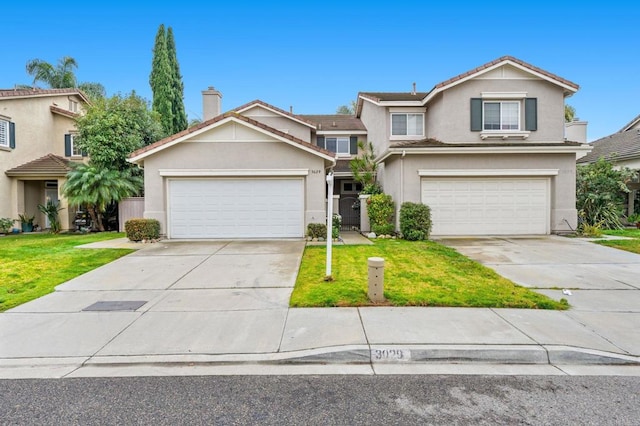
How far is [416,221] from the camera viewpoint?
13414mm

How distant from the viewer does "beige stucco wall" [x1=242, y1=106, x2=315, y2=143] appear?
20.3 m

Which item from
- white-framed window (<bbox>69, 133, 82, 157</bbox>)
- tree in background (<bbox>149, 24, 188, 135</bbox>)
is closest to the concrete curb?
white-framed window (<bbox>69, 133, 82, 157</bbox>)

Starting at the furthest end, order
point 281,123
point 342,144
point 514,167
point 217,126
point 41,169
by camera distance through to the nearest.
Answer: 1. point 342,144
2. point 281,123
3. point 41,169
4. point 514,167
5. point 217,126

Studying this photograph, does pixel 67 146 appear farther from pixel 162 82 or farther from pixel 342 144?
pixel 342 144

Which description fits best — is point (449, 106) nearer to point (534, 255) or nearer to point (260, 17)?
point (534, 255)

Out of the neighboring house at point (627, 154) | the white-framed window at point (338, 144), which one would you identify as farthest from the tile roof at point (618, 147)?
the white-framed window at point (338, 144)

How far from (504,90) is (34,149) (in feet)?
77.1

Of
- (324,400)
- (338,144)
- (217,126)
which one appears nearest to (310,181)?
(217,126)

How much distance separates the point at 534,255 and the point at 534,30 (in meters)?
13.7

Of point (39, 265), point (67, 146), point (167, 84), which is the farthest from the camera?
point (167, 84)

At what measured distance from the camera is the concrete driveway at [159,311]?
15.4 feet

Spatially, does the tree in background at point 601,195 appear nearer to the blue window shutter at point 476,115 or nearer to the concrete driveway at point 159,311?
the blue window shutter at point 476,115

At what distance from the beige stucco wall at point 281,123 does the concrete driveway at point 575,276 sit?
10.4 metres

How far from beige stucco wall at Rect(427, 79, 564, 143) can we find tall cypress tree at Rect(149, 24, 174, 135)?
24.1 metres
